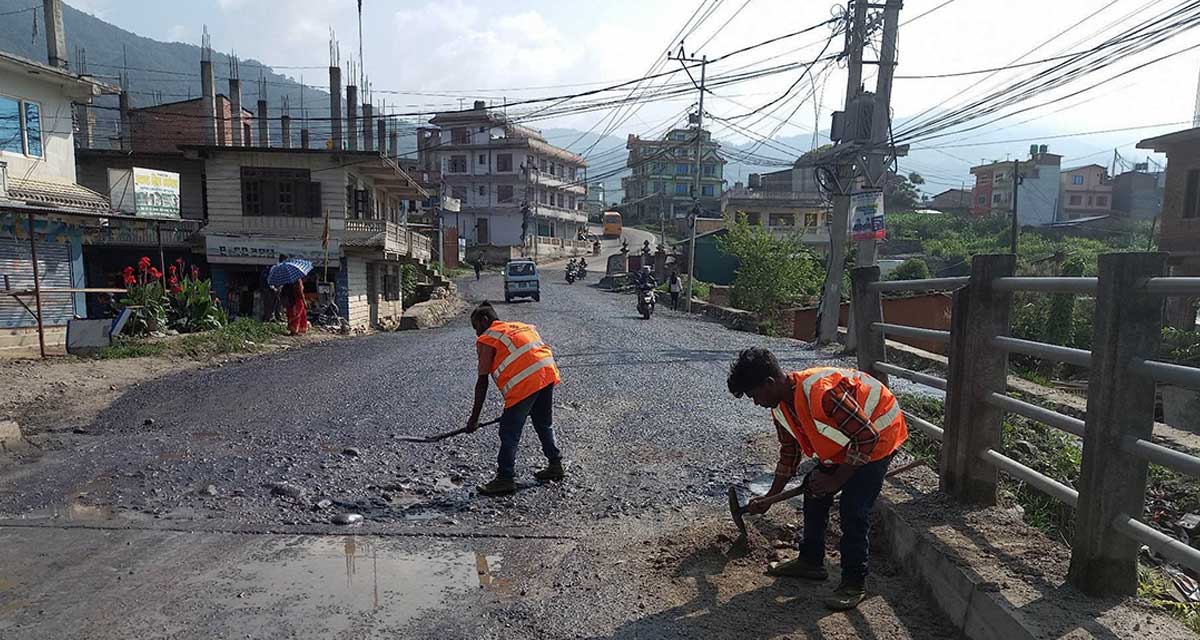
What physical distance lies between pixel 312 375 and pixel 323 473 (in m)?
5.29

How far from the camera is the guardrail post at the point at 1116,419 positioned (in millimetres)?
2600

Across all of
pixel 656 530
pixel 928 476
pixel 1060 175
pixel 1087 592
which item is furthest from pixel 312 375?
pixel 1060 175

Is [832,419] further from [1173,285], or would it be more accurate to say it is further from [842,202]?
[842,202]

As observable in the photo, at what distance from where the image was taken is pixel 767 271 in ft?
73.7

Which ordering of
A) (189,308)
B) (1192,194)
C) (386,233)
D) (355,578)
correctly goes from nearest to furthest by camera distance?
(355,578) < (189,308) < (1192,194) < (386,233)

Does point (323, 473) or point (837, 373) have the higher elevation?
point (837, 373)

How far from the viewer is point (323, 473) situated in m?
5.34

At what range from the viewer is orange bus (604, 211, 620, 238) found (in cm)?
7575

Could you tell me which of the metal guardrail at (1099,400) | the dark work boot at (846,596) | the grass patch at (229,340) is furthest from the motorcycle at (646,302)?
the dark work boot at (846,596)

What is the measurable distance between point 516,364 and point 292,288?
13.2 meters

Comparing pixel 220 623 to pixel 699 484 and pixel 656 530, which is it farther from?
pixel 699 484

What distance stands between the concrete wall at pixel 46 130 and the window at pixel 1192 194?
25817 millimetres

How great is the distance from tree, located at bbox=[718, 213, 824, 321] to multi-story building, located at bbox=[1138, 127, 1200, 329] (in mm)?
8958

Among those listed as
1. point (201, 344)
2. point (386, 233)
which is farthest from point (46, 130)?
point (386, 233)
